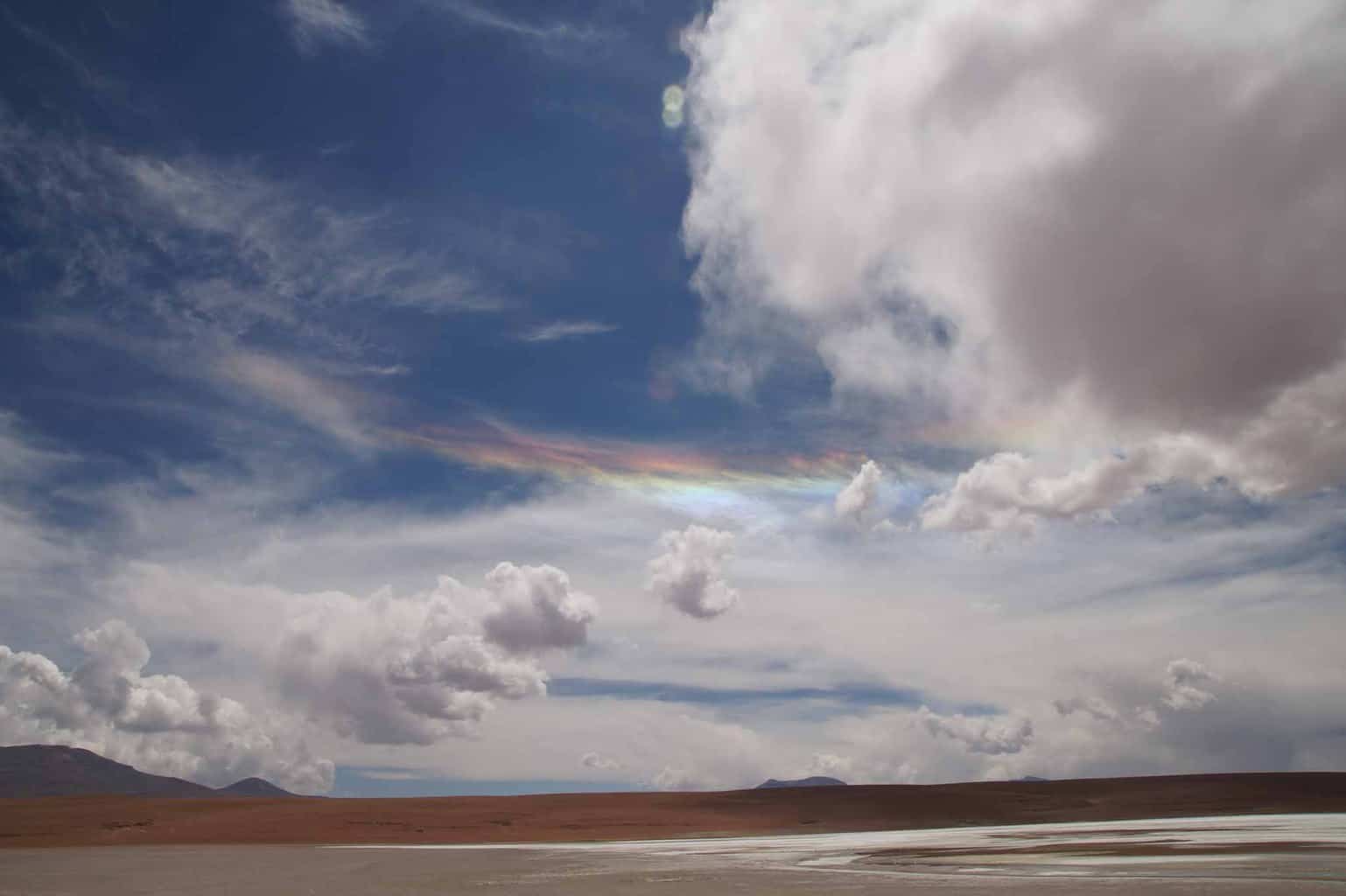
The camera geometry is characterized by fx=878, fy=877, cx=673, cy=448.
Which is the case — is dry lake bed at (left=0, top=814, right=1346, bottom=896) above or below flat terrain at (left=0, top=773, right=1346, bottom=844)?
above

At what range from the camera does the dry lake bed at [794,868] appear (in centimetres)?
1705

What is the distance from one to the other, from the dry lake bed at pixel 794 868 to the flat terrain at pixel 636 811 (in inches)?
800

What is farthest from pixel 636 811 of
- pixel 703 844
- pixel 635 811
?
pixel 703 844

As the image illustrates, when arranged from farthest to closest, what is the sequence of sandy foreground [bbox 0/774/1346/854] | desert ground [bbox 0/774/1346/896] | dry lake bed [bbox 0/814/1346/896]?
sandy foreground [bbox 0/774/1346/854] < desert ground [bbox 0/774/1346/896] < dry lake bed [bbox 0/814/1346/896]

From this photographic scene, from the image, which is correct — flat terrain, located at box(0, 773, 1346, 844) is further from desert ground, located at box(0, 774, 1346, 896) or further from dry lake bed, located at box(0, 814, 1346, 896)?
dry lake bed, located at box(0, 814, 1346, 896)

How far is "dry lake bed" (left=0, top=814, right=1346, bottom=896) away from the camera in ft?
55.9

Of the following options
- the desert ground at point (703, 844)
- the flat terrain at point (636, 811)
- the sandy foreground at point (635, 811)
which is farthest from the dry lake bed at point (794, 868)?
the flat terrain at point (636, 811)

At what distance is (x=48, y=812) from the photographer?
76562 millimetres

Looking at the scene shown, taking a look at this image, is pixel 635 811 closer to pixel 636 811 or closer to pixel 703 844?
pixel 636 811

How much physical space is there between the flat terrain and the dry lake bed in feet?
66.7

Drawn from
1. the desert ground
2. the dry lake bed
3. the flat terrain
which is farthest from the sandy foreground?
the dry lake bed

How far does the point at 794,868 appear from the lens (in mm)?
23766

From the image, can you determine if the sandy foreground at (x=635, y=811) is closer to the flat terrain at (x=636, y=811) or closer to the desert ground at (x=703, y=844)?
the flat terrain at (x=636, y=811)

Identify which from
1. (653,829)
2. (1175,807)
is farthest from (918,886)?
(1175,807)
